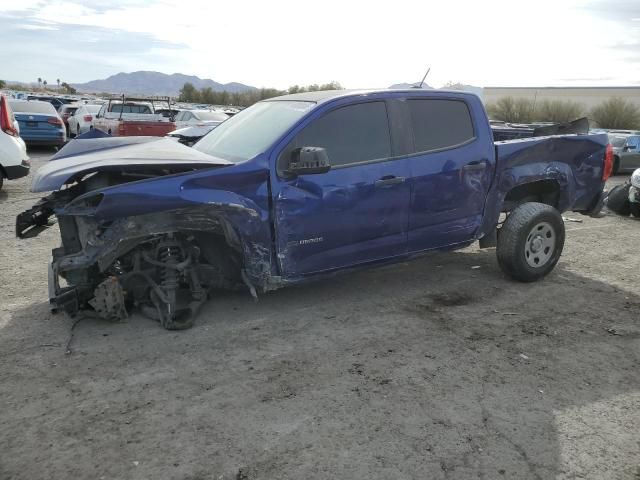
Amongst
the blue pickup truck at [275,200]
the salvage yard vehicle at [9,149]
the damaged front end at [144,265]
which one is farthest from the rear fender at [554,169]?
the salvage yard vehicle at [9,149]

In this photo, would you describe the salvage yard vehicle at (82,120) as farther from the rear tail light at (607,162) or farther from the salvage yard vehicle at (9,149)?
the rear tail light at (607,162)

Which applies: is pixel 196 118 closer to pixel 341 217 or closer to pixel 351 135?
pixel 351 135

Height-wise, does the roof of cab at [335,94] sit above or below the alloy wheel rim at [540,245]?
above

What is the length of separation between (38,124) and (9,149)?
6731 millimetres

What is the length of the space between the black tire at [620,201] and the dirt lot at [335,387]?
16.5ft

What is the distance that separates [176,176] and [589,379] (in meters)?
3.26

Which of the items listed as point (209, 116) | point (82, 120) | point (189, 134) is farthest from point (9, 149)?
point (82, 120)

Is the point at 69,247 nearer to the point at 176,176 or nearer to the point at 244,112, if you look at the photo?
the point at 176,176

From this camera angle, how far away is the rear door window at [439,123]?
513 cm

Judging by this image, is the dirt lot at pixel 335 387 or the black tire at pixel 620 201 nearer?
the dirt lot at pixel 335 387

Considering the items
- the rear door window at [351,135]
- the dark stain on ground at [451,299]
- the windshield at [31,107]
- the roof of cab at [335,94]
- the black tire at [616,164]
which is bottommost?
the black tire at [616,164]

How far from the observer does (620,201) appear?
10008 mm

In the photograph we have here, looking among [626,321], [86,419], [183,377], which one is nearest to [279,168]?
[183,377]

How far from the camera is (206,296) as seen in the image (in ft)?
15.8
